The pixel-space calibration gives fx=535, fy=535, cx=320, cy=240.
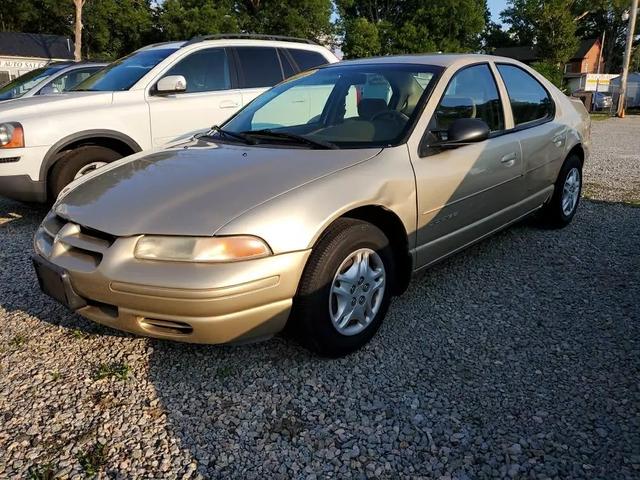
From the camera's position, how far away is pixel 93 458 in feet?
7.11

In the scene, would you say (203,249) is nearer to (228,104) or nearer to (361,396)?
(361,396)

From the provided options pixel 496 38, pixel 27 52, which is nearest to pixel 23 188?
pixel 27 52

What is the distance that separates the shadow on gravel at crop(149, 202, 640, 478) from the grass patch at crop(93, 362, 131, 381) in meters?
0.13

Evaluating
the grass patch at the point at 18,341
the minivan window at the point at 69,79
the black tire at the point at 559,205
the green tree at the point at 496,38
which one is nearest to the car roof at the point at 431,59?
the black tire at the point at 559,205

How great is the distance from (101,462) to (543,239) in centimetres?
404

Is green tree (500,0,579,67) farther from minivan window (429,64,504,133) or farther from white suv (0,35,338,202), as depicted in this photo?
minivan window (429,64,504,133)

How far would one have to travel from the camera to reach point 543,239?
482 centimetres

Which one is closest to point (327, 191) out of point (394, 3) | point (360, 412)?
point (360, 412)

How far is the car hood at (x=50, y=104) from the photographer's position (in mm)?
5035

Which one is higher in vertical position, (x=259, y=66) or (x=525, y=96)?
(x=259, y=66)

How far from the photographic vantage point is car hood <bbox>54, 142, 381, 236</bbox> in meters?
2.49

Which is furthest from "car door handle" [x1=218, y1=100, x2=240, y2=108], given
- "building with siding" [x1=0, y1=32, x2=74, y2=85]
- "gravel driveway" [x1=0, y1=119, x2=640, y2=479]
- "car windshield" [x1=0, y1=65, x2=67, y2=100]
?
"building with siding" [x1=0, y1=32, x2=74, y2=85]

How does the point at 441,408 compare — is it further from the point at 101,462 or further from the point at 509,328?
the point at 101,462

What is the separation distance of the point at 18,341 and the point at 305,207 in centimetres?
192
